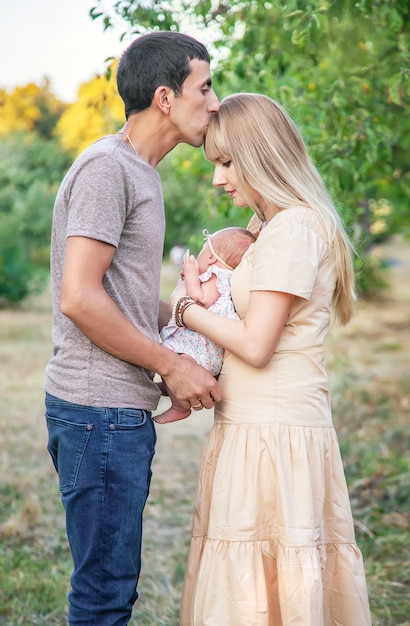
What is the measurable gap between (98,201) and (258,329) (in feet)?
1.94

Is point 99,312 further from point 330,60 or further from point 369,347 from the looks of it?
point 369,347

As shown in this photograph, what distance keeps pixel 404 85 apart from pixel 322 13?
1.82 feet

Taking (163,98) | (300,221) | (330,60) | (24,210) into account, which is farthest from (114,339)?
(24,210)

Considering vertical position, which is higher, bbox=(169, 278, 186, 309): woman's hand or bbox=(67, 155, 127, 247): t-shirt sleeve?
bbox=(67, 155, 127, 247): t-shirt sleeve

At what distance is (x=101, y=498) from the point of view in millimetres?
2346

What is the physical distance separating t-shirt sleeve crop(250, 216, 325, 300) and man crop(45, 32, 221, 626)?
0.32m

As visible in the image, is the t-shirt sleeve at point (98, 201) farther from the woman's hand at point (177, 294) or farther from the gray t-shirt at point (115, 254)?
the woman's hand at point (177, 294)

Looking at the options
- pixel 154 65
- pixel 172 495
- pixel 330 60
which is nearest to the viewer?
pixel 154 65

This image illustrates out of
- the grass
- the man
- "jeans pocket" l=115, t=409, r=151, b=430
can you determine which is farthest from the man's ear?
the grass

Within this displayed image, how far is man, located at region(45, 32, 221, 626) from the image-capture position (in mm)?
2236

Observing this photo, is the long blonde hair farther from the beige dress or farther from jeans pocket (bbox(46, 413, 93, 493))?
jeans pocket (bbox(46, 413, 93, 493))

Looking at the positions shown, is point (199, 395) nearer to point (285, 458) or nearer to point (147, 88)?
point (285, 458)

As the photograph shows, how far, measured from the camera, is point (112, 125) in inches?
402

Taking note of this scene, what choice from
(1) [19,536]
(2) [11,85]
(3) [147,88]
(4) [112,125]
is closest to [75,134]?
(2) [11,85]
